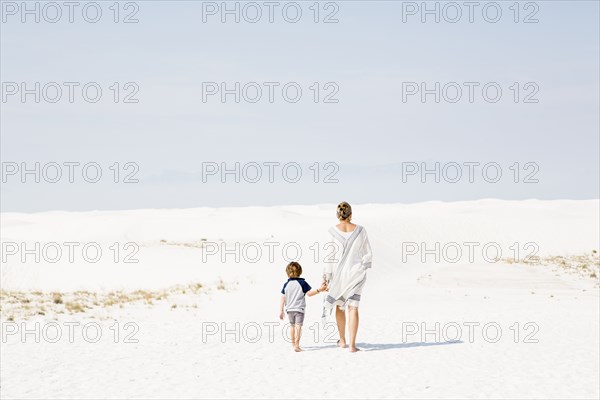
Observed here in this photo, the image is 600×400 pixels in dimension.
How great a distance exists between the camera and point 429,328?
56.3 ft

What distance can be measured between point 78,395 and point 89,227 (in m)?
62.7

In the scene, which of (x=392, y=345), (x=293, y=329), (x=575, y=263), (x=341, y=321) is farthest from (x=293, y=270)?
(x=575, y=263)

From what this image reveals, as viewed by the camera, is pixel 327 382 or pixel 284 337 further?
pixel 284 337

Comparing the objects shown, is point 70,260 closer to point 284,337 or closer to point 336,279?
point 284,337

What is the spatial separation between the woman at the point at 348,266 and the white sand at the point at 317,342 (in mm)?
985

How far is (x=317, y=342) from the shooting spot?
1512 cm

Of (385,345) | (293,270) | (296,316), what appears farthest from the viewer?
(385,345)

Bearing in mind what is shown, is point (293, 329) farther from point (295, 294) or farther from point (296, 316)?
point (295, 294)

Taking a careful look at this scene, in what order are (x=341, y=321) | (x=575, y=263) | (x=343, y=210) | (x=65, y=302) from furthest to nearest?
(x=575, y=263) < (x=65, y=302) < (x=341, y=321) < (x=343, y=210)

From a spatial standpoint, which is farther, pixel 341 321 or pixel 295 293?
pixel 341 321

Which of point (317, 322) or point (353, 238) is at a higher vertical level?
point (353, 238)

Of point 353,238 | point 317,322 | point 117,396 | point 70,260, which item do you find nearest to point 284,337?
point 317,322

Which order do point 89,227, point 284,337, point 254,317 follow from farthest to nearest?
point 89,227 < point 254,317 < point 284,337

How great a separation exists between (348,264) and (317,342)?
256 centimetres
